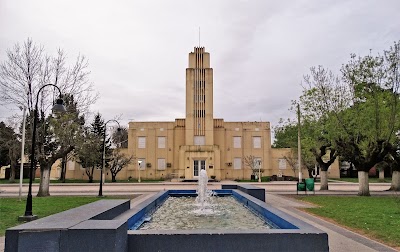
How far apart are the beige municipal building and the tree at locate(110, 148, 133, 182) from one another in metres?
2.13

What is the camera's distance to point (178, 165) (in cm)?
4919

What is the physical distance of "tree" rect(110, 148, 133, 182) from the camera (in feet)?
152

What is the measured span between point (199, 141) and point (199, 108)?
4552 millimetres

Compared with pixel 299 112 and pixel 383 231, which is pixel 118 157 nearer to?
pixel 299 112

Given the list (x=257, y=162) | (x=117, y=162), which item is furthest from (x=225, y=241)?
(x=257, y=162)

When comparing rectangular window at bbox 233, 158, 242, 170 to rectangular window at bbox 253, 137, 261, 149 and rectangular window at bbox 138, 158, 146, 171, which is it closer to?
rectangular window at bbox 253, 137, 261, 149

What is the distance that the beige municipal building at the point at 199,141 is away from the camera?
48031mm

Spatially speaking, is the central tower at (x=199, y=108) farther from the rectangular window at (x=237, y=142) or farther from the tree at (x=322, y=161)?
the tree at (x=322, y=161)

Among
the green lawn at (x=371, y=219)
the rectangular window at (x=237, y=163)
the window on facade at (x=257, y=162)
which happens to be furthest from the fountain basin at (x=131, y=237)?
the rectangular window at (x=237, y=163)

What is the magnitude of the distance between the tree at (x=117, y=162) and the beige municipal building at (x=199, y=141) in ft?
6.98

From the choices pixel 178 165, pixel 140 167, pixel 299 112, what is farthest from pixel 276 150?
pixel 299 112

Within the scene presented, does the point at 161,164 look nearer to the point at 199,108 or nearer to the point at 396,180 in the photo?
the point at 199,108

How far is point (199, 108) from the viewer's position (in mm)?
48031

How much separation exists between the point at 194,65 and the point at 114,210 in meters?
41.9
